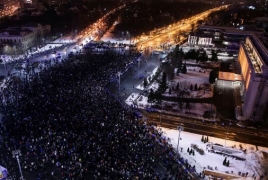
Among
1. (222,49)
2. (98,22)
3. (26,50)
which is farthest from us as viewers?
(98,22)

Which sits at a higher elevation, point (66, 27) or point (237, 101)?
point (66, 27)

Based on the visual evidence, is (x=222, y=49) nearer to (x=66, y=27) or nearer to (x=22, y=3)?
(x=66, y=27)

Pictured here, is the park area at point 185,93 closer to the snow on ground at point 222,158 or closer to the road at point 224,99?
the road at point 224,99

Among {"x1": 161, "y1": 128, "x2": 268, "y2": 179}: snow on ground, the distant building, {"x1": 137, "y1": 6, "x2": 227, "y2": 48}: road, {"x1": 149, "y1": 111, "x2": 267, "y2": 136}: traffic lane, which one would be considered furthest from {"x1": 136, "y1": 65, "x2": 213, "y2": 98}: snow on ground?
{"x1": 137, "y1": 6, "x2": 227, "y2": 48}: road

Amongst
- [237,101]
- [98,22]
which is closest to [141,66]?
[237,101]

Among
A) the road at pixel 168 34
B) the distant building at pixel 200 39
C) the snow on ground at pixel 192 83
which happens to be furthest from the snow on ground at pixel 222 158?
the distant building at pixel 200 39

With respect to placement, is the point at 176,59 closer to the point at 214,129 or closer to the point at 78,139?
the point at 214,129

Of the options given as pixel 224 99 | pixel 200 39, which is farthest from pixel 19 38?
pixel 224 99
